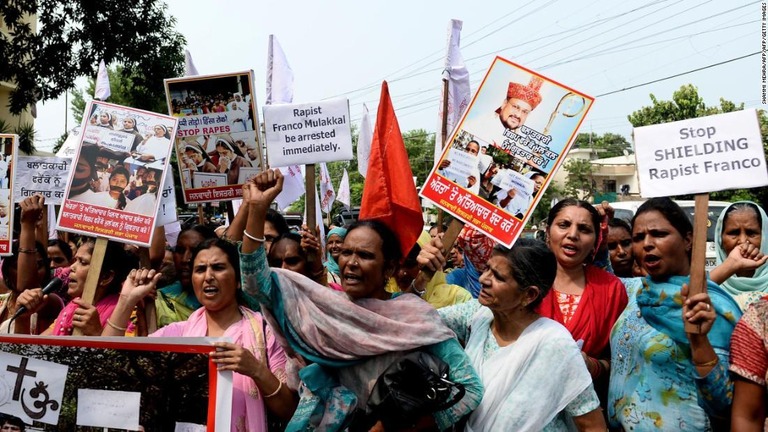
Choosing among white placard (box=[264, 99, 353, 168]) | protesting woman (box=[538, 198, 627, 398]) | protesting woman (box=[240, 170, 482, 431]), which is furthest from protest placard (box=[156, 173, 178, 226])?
protesting woman (box=[538, 198, 627, 398])

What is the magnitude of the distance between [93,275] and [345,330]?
1396 millimetres

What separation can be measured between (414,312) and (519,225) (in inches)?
29.9

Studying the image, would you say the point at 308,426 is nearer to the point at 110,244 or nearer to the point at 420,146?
the point at 110,244

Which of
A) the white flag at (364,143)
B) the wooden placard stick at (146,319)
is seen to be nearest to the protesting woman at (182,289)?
the wooden placard stick at (146,319)

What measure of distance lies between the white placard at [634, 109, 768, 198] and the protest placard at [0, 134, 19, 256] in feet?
12.0

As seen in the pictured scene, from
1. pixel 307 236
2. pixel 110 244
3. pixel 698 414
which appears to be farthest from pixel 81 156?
pixel 698 414

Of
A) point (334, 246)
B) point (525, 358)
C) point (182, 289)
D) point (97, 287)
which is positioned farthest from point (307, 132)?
point (525, 358)

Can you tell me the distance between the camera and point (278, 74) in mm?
6773

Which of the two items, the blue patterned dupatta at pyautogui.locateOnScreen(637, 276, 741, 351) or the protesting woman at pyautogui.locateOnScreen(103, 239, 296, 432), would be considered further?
the protesting woman at pyautogui.locateOnScreen(103, 239, 296, 432)

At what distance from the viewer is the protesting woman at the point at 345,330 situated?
2.82 meters

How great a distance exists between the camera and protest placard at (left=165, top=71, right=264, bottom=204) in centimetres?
472

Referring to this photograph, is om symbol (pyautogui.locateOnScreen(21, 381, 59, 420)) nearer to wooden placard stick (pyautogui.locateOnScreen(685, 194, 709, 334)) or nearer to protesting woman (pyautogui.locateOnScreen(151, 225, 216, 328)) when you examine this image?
protesting woman (pyautogui.locateOnScreen(151, 225, 216, 328))

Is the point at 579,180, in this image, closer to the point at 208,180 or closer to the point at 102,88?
the point at 102,88

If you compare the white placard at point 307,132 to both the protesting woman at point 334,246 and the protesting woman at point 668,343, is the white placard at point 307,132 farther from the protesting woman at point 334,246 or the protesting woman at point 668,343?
the protesting woman at point 668,343
